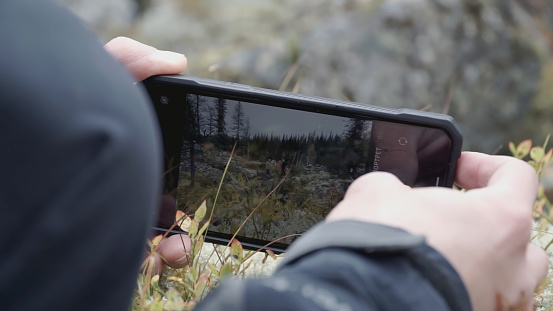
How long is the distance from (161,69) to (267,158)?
0.25 m

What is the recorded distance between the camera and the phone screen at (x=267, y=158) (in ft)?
3.30

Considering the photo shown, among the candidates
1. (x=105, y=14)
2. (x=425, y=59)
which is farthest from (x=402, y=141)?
(x=105, y=14)

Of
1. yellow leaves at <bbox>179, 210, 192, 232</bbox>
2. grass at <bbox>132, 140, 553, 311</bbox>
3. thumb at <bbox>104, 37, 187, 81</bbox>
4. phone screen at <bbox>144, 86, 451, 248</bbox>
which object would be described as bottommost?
grass at <bbox>132, 140, 553, 311</bbox>

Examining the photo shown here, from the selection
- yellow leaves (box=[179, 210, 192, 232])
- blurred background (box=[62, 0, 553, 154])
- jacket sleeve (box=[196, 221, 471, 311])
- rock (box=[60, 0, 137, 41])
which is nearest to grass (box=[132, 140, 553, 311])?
yellow leaves (box=[179, 210, 192, 232])

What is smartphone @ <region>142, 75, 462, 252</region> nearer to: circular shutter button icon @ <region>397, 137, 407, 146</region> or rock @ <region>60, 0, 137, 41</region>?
circular shutter button icon @ <region>397, 137, 407, 146</region>

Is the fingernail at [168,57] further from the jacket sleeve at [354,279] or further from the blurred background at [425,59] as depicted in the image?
the blurred background at [425,59]

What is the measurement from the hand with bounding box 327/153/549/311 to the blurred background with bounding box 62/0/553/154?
2262mm

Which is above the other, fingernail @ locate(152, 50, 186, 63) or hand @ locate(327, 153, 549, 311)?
fingernail @ locate(152, 50, 186, 63)

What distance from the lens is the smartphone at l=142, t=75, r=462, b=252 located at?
1.00 meters

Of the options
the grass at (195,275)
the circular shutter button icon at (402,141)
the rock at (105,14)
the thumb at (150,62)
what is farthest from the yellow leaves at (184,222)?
the rock at (105,14)

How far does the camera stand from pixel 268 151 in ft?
3.39

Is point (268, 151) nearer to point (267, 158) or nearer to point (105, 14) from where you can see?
point (267, 158)

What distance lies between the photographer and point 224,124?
1.03 metres

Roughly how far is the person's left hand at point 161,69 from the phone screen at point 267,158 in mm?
40
